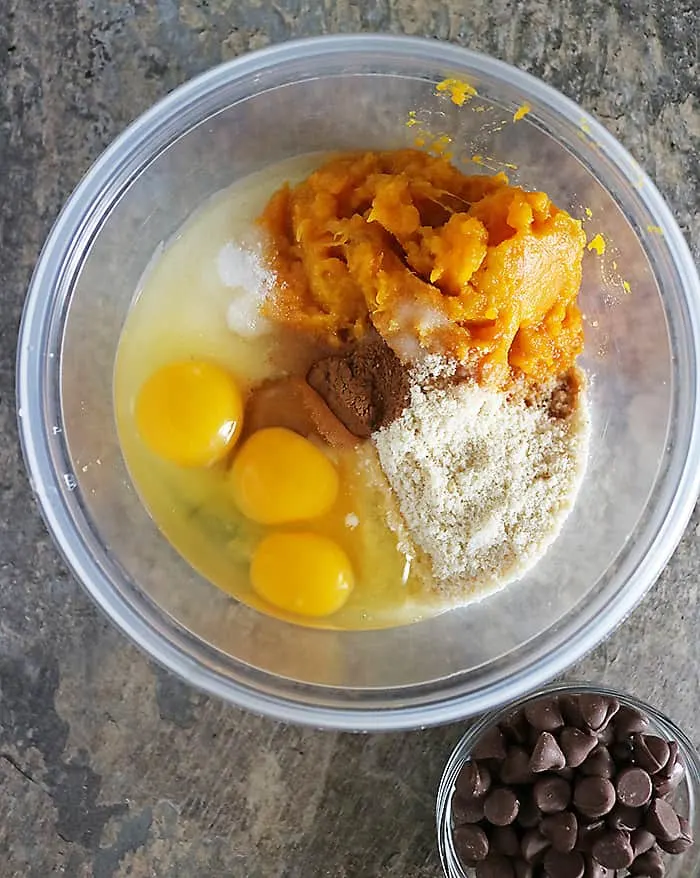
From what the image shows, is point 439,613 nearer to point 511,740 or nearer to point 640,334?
point 511,740

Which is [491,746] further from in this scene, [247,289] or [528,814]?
[247,289]

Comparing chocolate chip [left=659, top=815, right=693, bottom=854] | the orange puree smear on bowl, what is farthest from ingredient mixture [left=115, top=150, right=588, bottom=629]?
chocolate chip [left=659, top=815, right=693, bottom=854]

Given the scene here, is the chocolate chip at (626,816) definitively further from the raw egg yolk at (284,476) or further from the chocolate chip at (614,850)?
the raw egg yolk at (284,476)

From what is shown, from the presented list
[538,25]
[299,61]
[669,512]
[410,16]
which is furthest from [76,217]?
[669,512]

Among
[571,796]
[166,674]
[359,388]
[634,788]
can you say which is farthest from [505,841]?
[359,388]

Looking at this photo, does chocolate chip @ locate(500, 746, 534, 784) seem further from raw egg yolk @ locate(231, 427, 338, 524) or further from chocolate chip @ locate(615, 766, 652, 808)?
raw egg yolk @ locate(231, 427, 338, 524)
